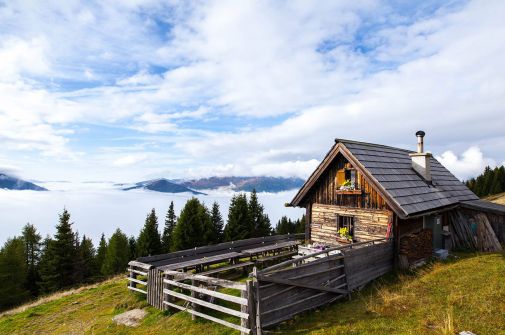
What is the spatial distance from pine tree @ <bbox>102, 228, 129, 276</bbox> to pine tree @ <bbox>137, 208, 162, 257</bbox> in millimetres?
4786

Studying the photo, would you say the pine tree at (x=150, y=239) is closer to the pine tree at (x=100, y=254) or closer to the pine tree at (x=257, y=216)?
the pine tree at (x=100, y=254)

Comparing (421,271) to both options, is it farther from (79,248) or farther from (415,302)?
(79,248)

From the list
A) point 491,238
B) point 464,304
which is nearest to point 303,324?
point 464,304

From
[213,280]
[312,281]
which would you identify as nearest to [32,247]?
[213,280]

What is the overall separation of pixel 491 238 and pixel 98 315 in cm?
2151

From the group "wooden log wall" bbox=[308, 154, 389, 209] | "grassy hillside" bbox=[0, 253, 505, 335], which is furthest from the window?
"grassy hillside" bbox=[0, 253, 505, 335]

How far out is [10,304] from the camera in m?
36.8

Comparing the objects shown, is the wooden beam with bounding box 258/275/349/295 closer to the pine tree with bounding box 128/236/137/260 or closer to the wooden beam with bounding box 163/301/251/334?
the wooden beam with bounding box 163/301/251/334

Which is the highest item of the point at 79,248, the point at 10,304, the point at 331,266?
the point at 331,266

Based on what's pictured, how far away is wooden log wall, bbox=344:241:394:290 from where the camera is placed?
40.7 ft

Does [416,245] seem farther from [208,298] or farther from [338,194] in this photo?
[208,298]

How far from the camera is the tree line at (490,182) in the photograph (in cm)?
6843

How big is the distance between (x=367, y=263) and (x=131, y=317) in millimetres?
10086

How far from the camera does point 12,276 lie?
38000mm
